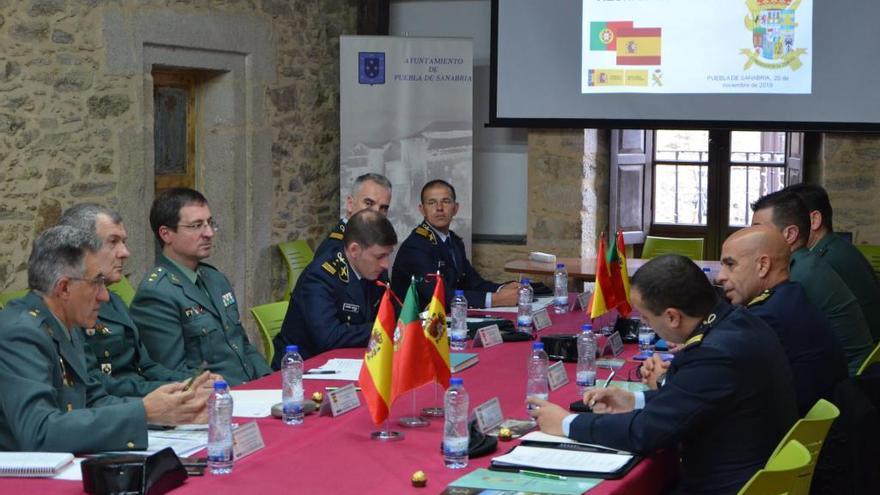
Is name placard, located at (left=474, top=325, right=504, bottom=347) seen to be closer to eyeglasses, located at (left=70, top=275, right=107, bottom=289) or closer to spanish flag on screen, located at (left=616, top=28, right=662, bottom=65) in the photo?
eyeglasses, located at (left=70, top=275, right=107, bottom=289)

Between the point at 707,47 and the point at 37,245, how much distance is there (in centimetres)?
634

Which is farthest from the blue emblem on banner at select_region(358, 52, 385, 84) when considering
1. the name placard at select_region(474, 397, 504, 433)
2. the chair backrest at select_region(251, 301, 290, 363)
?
the name placard at select_region(474, 397, 504, 433)

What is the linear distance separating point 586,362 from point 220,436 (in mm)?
1699

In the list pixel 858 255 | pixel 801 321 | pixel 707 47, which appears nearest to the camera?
pixel 801 321

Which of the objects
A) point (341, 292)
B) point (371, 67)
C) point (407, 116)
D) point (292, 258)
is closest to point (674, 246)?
point (407, 116)

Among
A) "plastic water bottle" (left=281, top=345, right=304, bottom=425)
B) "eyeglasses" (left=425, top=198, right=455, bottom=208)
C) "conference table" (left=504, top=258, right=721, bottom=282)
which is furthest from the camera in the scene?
"conference table" (left=504, top=258, right=721, bottom=282)

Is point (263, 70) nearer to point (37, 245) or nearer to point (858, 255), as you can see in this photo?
point (858, 255)

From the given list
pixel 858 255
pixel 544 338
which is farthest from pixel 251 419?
pixel 858 255

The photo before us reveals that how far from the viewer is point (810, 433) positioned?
3.55 metres

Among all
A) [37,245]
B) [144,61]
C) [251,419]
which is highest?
[144,61]

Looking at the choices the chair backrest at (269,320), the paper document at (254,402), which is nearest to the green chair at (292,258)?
the chair backrest at (269,320)

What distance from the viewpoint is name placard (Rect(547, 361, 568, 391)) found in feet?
14.8

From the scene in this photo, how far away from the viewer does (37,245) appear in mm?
3664

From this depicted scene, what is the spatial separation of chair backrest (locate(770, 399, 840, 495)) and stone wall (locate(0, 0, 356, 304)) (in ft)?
13.5
